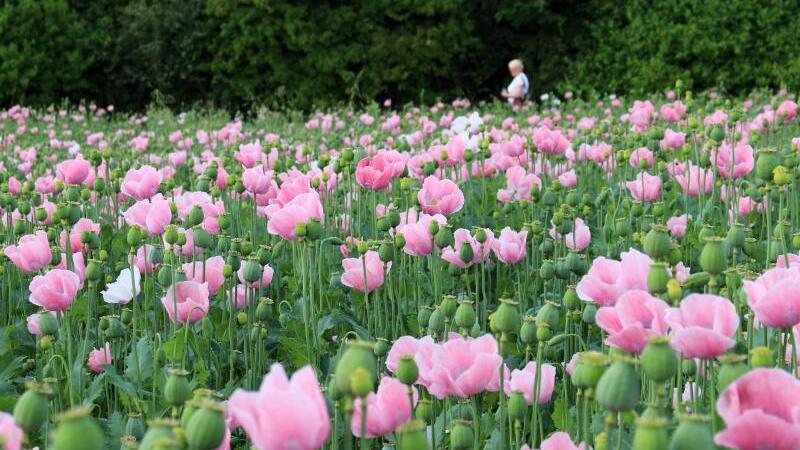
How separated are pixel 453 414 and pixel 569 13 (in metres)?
14.0

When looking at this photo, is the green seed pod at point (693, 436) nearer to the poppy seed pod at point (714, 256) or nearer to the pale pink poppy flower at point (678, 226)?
the poppy seed pod at point (714, 256)

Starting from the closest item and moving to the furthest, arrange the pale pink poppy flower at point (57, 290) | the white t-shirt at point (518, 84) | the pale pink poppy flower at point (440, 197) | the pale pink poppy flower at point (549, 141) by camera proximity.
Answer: the pale pink poppy flower at point (57, 290) → the pale pink poppy flower at point (440, 197) → the pale pink poppy flower at point (549, 141) → the white t-shirt at point (518, 84)

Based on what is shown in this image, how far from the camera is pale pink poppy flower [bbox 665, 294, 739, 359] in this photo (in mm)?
1130

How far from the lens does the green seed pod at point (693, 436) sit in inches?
34.6

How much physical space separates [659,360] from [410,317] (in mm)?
1362

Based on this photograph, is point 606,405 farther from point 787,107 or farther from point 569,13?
point 569,13

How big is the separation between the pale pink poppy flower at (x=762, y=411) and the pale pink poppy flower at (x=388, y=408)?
0.40 m

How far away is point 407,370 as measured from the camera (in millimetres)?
1227

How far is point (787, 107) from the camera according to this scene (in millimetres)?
4129

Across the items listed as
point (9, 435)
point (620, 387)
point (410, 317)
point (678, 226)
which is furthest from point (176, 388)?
point (678, 226)

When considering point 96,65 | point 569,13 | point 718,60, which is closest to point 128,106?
point 96,65

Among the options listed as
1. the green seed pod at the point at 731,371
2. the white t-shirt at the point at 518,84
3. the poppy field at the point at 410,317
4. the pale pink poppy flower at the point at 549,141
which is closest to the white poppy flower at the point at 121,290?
the poppy field at the point at 410,317

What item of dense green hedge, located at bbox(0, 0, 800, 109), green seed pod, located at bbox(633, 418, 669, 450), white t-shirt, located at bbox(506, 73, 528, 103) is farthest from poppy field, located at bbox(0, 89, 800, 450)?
dense green hedge, located at bbox(0, 0, 800, 109)

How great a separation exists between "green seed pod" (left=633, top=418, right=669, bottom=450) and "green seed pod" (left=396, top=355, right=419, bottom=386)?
1.32 feet
